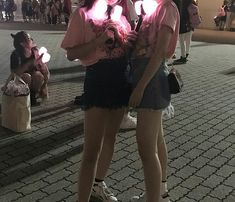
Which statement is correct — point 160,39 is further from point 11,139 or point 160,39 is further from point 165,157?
point 11,139

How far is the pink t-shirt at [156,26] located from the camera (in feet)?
7.81

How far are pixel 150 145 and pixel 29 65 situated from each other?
11.4 ft

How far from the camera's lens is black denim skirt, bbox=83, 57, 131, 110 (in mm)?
2484

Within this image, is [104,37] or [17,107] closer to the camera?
[104,37]

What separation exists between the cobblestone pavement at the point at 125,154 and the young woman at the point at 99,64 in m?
0.79

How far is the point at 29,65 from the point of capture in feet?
18.4

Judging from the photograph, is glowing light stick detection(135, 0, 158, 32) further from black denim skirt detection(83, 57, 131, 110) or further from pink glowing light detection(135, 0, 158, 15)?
black denim skirt detection(83, 57, 131, 110)

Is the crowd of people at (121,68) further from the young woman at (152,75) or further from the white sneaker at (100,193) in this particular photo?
the white sneaker at (100,193)

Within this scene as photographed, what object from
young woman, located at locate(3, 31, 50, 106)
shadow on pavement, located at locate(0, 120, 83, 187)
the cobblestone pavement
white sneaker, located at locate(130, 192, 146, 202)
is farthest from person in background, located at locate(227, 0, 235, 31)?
white sneaker, located at locate(130, 192, 146, 202)

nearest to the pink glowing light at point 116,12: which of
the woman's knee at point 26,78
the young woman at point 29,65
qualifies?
the young woman at point 29,65

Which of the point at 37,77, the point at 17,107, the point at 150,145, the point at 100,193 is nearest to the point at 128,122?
the point at 17,107

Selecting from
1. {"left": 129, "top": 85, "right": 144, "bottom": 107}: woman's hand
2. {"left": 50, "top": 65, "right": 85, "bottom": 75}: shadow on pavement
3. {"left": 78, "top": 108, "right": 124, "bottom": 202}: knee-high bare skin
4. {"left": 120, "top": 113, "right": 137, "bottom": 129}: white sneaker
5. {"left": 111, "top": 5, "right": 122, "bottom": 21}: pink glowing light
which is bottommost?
{"left": 50, "top": 65, "right": 85, "bottom": 75}: shadow on pavement

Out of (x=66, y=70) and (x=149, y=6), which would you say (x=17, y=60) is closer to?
(x=149, y=6)

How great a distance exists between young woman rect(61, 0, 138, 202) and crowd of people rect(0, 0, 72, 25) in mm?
20308
